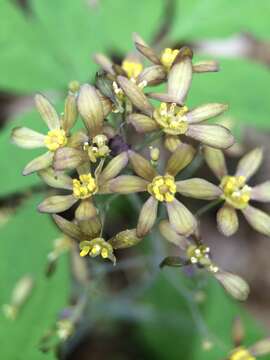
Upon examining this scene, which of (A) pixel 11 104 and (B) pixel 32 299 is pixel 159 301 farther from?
(A) pixel 11 104

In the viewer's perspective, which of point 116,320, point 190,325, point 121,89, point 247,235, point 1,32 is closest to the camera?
point 121,89

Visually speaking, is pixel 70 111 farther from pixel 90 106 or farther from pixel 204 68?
pixel 204 68

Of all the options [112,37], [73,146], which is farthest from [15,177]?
[112,37]

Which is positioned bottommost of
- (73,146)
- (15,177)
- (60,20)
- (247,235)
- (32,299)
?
(247,235)

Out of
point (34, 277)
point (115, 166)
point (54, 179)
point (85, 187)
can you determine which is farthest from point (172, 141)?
point (34, 277)

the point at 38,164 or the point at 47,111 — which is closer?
the point at 38,164

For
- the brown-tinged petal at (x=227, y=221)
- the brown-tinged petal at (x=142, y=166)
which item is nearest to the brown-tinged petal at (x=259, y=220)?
the brown-tinged petal at (x=227, y=221)

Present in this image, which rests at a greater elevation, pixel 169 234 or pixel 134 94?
pixel 134 94

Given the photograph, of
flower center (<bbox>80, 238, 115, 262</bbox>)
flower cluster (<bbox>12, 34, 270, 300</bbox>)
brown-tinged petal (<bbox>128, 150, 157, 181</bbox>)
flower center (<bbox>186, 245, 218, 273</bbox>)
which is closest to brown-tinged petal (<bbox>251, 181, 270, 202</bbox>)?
flower cluster (<bbox>12, 34, 270, 300</bbox>)
